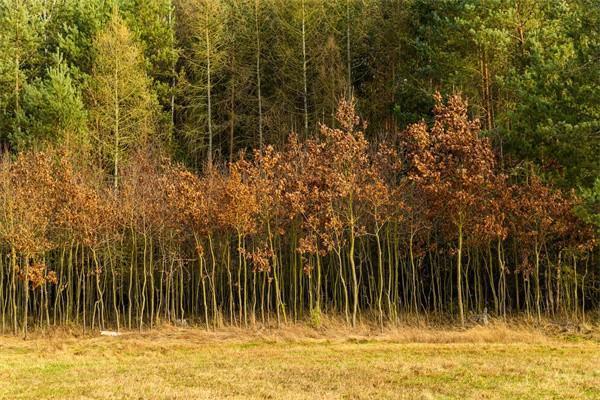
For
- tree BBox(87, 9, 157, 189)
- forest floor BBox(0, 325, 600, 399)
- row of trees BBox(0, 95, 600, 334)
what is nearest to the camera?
forest floor BBox(0, 325, 600, 399)

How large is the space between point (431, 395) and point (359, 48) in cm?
2591

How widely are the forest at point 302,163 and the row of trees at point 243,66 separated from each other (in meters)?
0.13

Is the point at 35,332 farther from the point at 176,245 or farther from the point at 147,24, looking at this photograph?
the point at 147,24

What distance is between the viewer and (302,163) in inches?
968

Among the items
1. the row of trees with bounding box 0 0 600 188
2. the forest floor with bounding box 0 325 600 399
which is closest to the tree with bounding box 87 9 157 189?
the row of trees with bounding box 0 0 600 188

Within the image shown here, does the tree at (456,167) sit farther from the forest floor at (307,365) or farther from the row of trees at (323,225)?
the forest floor at (307,365)

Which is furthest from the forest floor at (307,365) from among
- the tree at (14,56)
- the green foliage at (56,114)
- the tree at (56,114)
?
the tree at (14,56)

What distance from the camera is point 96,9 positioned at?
111 feet

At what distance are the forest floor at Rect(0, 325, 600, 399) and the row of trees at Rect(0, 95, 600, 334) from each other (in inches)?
101

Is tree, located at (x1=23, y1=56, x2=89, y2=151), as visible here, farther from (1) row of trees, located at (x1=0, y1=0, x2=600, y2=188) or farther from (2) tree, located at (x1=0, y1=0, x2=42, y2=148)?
(2) tree, located at (x1=0, y1=0, x2=42, y2=148)

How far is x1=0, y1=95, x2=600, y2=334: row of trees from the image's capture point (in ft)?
73.0

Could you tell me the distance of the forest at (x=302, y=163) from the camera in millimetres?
22047

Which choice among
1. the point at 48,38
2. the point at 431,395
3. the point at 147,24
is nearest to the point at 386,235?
the point at 431,395

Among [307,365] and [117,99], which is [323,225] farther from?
[117,99]
